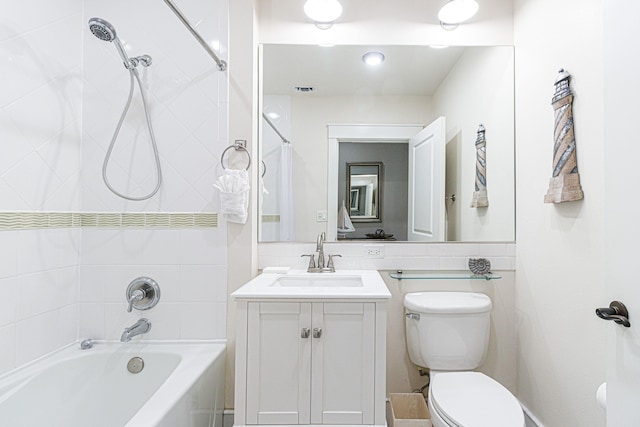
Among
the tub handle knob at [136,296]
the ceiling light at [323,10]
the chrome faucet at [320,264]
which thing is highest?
the ceiling light at [323,10]

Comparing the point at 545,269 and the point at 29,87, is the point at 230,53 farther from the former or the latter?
the point at 545,269

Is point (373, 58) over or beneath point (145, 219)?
over

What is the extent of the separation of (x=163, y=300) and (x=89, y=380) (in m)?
0.47

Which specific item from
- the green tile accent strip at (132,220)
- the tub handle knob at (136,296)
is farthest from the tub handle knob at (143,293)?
the green tile accent strip at (132,220)

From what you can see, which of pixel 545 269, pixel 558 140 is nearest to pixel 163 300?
pixel 545 269

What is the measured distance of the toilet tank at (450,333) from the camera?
1.68 meters

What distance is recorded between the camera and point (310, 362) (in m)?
1.37

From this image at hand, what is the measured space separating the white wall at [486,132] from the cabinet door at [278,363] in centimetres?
112

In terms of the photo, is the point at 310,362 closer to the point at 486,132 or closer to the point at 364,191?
the point at 364,191

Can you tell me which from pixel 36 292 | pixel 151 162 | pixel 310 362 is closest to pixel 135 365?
pixel 36 292

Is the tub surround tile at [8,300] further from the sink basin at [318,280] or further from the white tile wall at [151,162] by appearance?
the sink basin at [318,280]

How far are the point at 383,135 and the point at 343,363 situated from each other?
1284mm

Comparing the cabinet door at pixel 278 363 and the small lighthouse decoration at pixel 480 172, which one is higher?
the small lighthouse decoration at pixel 480 172

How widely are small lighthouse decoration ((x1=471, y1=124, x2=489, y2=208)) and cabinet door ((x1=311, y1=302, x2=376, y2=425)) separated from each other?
3.41ft
